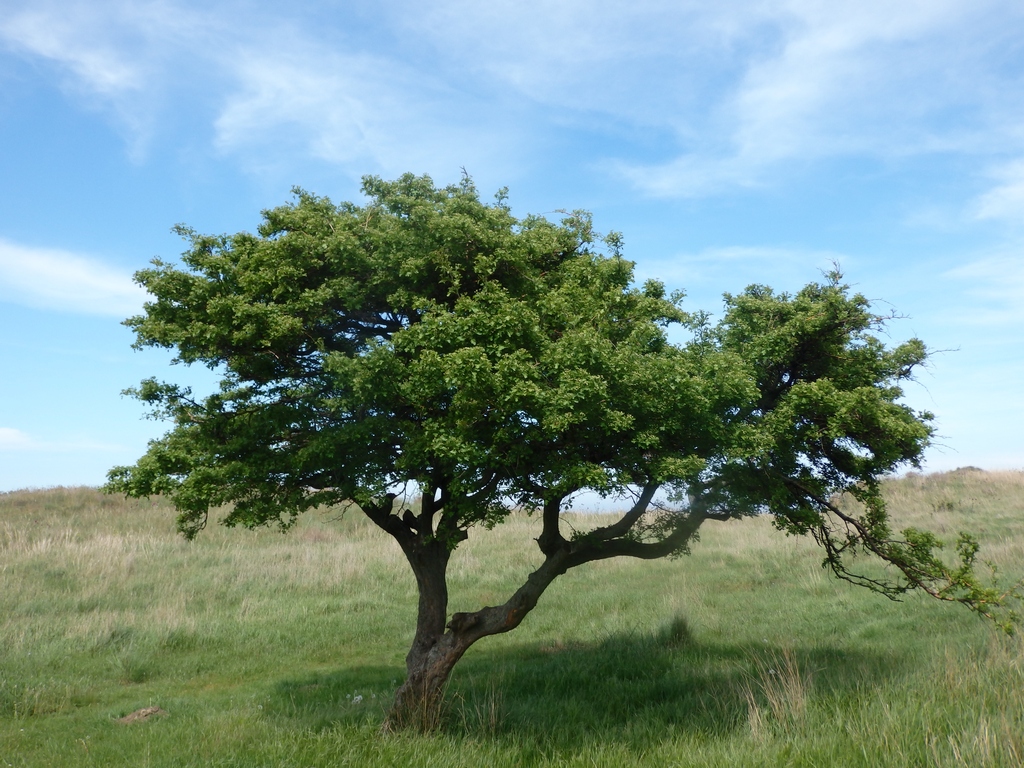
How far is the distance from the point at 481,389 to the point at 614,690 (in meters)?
7.98

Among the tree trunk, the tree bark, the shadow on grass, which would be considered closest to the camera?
the shadow on grass

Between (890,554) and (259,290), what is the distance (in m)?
12.5

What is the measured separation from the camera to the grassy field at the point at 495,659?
10680mm

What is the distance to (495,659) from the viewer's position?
19078mm

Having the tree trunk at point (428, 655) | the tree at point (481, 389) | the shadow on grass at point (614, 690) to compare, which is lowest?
the shadow on grass at point (614, 690)

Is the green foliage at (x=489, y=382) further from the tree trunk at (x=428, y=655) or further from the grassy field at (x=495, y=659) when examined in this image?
the grassy field at (x=495, y=659)

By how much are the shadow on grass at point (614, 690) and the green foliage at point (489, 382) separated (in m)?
2.63

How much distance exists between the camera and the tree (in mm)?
10781

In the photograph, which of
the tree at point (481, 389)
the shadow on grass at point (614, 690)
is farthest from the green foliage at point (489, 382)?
the shadow on grass at point (614, 690)

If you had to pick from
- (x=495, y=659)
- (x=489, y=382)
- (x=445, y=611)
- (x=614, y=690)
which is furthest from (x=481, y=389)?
(x=495, y=659)

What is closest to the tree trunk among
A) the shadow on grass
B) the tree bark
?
the tree bark

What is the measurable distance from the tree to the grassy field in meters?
2.13

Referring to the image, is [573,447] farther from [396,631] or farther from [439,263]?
[396,631]

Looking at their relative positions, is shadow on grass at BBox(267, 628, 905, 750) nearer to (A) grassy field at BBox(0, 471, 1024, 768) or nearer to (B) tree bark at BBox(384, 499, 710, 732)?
(A) grassy field at BBox(0, 471, 1024, 768)
